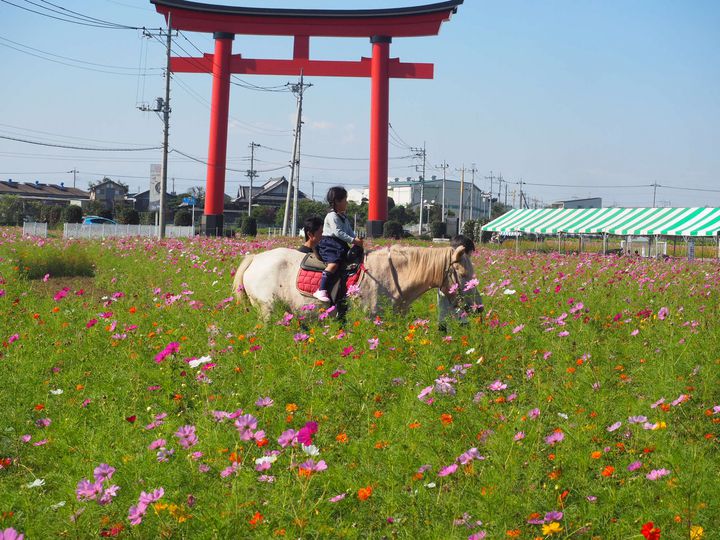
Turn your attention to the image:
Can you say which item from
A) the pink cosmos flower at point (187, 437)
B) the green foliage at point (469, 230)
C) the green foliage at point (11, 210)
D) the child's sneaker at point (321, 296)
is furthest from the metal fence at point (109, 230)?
the pink cosmos flower at point (187, 437)

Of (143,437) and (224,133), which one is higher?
(224,133)

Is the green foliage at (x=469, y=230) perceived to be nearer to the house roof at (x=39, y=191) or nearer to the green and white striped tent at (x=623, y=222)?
the green and white striped tent at (x=623, y=222)

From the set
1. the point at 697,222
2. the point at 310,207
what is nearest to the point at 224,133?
the point at 697,222

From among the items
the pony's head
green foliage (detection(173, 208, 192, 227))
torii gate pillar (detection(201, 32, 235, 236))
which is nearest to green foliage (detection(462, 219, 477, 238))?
green foliage (detection(173, 208, 192, 227))

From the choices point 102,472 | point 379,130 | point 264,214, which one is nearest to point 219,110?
point 379,130

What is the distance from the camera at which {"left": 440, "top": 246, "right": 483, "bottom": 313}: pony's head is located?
6.15 meters

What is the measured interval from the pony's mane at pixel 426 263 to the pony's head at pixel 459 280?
0.17 feet

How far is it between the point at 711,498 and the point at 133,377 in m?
3.47

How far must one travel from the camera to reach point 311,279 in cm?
659

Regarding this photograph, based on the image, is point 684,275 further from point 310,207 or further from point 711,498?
point 310,207

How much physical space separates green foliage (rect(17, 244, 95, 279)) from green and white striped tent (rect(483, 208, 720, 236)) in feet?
61.5

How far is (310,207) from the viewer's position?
236 ft

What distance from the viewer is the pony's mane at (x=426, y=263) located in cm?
641

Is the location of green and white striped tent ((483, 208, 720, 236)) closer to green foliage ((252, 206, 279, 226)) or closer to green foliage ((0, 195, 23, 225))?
green foliage ((0, 195, 23, 225))
